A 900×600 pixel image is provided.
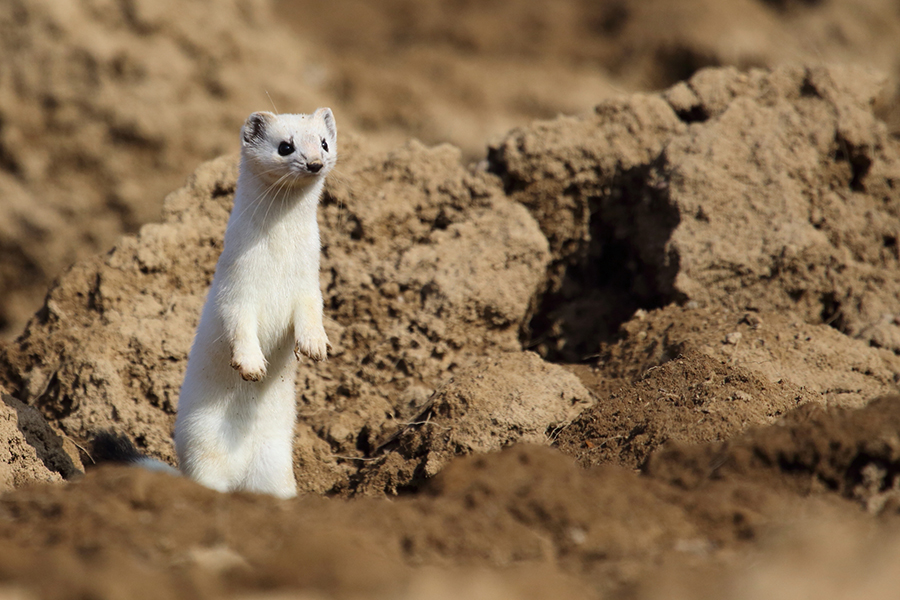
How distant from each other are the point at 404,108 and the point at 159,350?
25.5ft

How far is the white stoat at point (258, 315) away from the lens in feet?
15.0

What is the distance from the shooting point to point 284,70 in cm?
1162

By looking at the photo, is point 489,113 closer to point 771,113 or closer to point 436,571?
point 771,113

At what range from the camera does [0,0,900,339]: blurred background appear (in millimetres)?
10305

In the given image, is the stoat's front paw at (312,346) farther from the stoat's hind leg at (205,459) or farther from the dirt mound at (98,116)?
the dirt mound at (98,116)

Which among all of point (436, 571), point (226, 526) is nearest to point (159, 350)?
point (226, 526)

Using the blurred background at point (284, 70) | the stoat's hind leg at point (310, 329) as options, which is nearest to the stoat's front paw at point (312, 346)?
the stoat's hind leg at point (310, 329)

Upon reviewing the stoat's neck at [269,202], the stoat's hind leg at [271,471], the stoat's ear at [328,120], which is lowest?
the stoat's hind leg at [271,471]

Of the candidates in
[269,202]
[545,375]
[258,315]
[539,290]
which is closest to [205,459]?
[258,315]

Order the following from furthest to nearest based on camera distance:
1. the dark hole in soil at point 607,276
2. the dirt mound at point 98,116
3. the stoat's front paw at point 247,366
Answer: the dirt mound at point 98,116 → the dark hole in soil at point 607,276 → the stoat's front paw at point 247,366

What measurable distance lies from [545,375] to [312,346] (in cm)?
147

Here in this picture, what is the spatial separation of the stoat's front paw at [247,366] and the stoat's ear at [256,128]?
3.80ft

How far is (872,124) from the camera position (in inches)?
241

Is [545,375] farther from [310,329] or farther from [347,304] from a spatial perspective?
[347,304]
